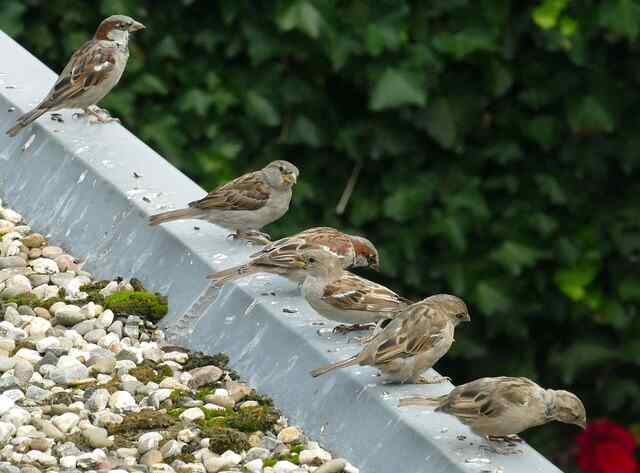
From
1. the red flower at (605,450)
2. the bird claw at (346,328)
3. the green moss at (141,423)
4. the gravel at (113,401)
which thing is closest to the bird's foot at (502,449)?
the gravel at (113,401)

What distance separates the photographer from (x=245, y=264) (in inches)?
182

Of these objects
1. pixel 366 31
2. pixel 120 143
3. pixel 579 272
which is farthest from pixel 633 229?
pixel 120 143

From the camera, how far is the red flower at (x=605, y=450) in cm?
688

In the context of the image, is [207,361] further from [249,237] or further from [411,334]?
[249,237]

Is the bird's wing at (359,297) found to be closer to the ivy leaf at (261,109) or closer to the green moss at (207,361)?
the green moss at (207,361)

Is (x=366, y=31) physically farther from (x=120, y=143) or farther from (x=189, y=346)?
(x=189, y=346)

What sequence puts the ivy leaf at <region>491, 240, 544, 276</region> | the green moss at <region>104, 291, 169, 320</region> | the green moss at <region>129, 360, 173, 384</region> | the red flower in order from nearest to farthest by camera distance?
the green moss at <region>129, 360, 173, 384</region> → the green moss at <region>104, 291, 169, 320</region> → the red flower → the ivy leaf at <region>491, 240, 544, 276</region>

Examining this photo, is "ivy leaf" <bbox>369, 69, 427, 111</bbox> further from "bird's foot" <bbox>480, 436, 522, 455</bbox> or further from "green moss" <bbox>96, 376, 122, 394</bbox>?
"bird's foot" <bbox>480, 436, 522, 455</bbox>

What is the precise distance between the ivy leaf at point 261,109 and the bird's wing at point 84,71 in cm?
114

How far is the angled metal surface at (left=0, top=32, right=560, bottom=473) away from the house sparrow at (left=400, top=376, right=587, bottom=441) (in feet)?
0.16

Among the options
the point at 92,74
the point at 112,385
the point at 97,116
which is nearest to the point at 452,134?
the point at 92,74

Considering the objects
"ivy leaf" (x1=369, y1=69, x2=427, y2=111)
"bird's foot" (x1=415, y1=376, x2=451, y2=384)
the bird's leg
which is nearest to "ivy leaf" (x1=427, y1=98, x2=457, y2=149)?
"ivy leaf" (x1=369, y1=69, x2=427, y2=111)

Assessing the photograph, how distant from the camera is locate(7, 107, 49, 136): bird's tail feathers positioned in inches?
226

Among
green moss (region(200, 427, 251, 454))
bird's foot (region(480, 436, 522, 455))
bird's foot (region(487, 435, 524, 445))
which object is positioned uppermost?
bird's foot (region(487, 435, 524, 445))
